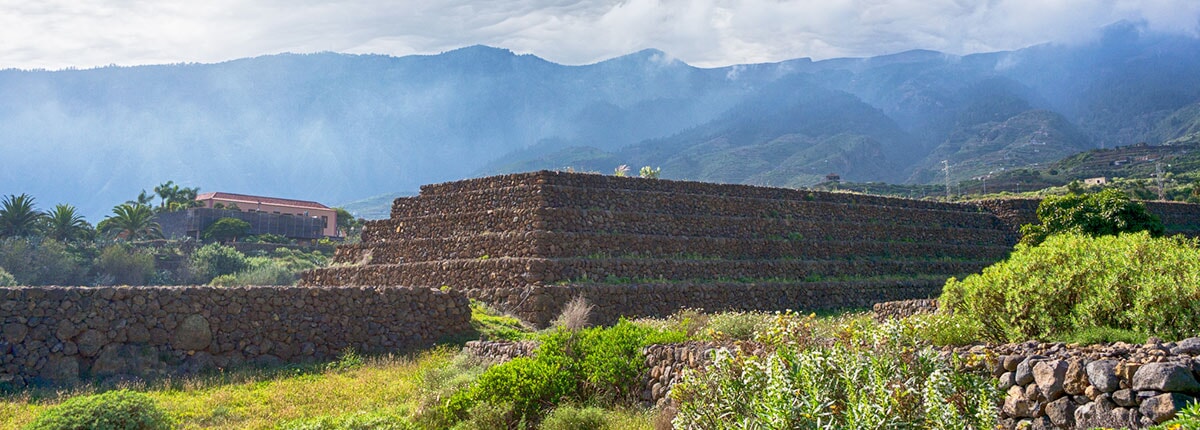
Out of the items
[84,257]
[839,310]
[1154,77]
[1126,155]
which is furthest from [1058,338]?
[1154,77]

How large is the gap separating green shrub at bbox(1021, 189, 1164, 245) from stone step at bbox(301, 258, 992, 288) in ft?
17.7

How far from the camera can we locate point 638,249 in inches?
1114

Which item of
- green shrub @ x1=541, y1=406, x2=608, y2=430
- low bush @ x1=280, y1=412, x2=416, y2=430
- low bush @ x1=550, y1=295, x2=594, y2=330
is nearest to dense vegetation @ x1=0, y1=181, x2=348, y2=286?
low bush @ x1=550, y1=295, x2=594, y2=330

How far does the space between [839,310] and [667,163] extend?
399ft

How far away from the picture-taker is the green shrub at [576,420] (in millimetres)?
11547

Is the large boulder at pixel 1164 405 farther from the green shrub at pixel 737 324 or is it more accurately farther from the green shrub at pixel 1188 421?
the green shrub at pixel 737 324

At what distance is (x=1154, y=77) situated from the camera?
187125 mm

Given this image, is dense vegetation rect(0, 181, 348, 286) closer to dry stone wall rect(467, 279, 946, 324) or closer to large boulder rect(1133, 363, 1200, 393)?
dry stone wall rect(467, 279, 946, 324)

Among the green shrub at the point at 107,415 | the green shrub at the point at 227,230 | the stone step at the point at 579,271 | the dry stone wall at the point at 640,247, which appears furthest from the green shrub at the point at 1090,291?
the green shrub at the point at 227,230

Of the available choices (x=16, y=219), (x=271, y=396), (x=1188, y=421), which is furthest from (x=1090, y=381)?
(x=16, y=219)

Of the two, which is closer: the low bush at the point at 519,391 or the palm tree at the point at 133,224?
the low bush at the point at 519,391

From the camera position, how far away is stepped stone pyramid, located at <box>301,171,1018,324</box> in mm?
26250

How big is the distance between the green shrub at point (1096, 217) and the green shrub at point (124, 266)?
40988mm

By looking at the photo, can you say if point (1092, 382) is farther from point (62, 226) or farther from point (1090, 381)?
point (62, 226)
